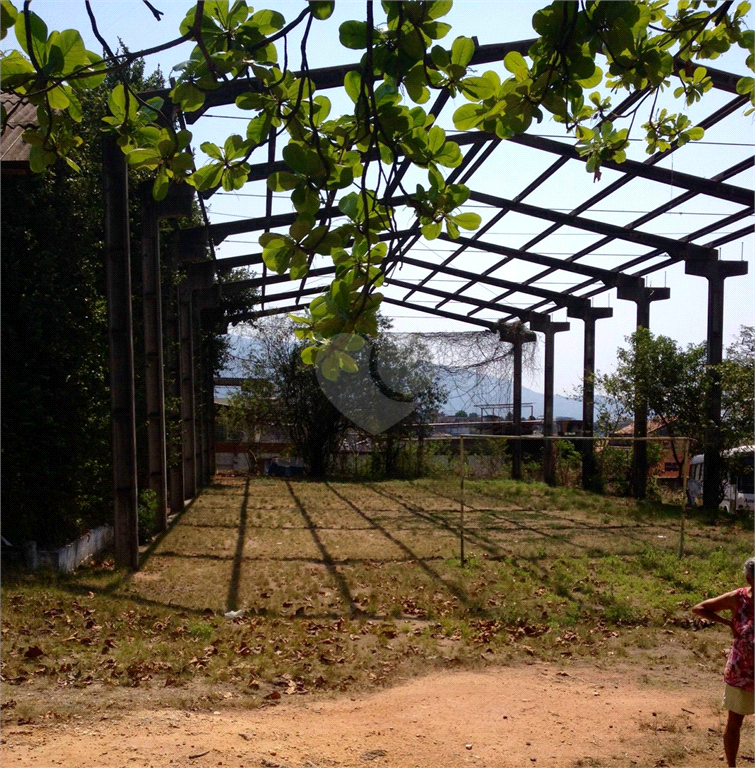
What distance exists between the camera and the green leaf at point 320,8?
2072 mm

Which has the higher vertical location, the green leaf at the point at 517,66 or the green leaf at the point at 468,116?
the green leaf at the point at 517,66

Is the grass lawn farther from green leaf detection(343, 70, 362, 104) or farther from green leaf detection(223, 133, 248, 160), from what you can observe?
green leaf detection(343, 70, 362, 104)

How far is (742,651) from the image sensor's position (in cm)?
418

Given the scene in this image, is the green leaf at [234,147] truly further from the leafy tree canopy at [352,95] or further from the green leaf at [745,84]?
the green leaf at [745,84]

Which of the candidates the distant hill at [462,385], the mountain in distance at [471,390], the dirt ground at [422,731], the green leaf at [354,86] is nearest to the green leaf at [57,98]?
the green leaf at [354,86]

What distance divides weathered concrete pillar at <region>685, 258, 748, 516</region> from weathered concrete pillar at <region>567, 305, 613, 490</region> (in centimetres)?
491

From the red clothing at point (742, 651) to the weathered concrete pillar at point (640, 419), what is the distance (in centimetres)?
1494

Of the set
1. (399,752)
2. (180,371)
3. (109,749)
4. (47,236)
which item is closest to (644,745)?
(399,752)

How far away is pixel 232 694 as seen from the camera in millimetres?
5297

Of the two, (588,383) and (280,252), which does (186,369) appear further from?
(280,252)

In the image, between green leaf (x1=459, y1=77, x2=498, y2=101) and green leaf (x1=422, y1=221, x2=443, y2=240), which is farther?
green leaf (x1=422, y1=221, x2=443, y2=240)

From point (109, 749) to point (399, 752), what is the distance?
1560 millimetres

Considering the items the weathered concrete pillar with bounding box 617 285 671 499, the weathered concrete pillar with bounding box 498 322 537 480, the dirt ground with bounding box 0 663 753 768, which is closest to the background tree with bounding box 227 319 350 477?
the weathered concrete pillar with bounding box 498 322 537 480

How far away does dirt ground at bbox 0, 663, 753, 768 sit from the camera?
161 inches
